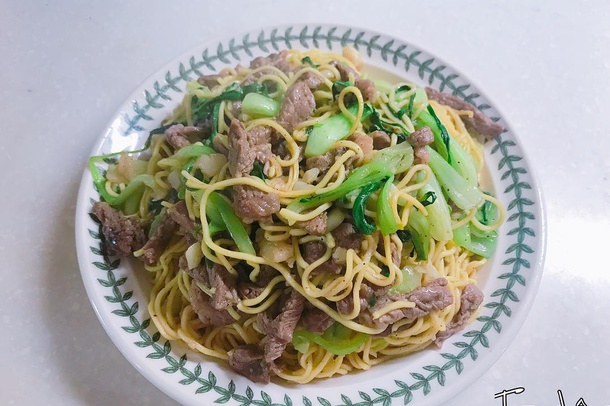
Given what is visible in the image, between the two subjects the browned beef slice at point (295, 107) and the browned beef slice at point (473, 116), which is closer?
the browned beef slice at point (295, 107)

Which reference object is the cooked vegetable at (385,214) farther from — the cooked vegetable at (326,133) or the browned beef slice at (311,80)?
the browned beef slice at (311,80)

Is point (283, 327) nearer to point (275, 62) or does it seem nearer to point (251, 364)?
point (251, 364)

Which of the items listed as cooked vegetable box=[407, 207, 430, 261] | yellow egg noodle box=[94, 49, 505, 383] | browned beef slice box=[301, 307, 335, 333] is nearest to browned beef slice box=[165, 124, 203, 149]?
yellow egg noodle box=[94, 49, 505, 383]

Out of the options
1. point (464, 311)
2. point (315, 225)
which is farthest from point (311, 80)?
point (464, 311)

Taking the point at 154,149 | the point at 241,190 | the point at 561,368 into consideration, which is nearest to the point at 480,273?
the point at 561,368

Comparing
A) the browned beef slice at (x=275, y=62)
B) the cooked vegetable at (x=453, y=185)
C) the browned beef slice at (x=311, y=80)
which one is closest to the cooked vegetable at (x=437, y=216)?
the cooked vegetable at (x=453, y=185)

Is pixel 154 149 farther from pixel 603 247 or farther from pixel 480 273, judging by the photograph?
pixel 603 247

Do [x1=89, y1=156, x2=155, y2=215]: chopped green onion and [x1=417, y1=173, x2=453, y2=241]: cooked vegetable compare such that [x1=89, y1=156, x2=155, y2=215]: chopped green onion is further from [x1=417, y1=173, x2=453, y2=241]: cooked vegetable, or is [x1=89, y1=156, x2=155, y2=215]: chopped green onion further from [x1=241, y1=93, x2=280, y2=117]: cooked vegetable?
[x1=417, y1=173, x2=453, y2=241]: cooked vegetable
